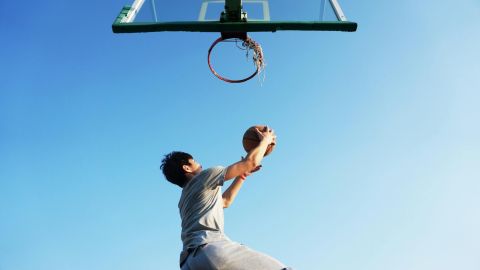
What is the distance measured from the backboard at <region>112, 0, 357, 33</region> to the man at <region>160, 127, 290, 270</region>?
2.06 m

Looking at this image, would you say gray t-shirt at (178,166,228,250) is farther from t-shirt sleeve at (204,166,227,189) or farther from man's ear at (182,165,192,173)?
man's ear at (182,165,192,173)

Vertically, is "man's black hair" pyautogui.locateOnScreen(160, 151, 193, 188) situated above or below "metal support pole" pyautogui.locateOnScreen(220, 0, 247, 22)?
below

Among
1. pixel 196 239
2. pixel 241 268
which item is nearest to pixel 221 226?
pixel 196 239

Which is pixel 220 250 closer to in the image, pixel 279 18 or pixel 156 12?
pixel 279 18

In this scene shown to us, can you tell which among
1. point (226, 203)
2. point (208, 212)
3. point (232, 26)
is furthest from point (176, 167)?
point (232, 26)

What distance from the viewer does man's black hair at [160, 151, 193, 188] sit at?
3.73 m

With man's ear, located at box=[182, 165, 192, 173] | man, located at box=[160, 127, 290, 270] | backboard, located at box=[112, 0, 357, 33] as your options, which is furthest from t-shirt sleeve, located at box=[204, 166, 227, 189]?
backboard, located at box=[112, 0, 357, 33]

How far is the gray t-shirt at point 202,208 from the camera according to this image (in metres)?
3.15

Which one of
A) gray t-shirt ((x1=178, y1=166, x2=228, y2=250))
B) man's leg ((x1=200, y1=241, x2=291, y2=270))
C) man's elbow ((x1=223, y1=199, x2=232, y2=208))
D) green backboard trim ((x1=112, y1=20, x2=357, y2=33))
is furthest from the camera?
green backboard trim ((x1=112, y1=20, x2=357, y2=33))

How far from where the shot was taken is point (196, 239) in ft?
10.1

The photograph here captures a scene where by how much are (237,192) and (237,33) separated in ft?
7.72

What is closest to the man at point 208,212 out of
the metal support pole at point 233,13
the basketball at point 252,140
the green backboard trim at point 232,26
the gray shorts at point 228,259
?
the gray shorts at point 228,259

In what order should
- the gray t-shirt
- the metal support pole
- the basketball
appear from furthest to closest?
the metal support pole
the basketball
the gray t-shirt

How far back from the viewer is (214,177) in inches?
136
